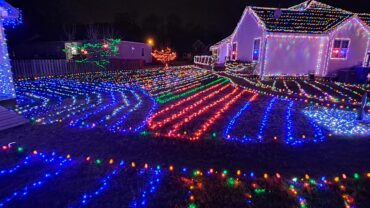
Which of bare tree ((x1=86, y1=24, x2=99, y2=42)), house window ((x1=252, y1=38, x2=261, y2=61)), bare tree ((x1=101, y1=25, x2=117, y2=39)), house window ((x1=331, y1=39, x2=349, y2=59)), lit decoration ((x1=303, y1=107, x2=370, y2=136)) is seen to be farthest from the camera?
bare tree ((x1=101, y1=25, x2=117, y2=39))

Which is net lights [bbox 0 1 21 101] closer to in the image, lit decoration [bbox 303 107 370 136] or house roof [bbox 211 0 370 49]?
lit decoration [bbox 303 107 370 136]

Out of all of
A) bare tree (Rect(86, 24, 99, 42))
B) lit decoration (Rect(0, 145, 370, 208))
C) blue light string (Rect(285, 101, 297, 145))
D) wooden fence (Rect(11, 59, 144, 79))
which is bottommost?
lit decoration (Rect(0, 145, 370, 208))

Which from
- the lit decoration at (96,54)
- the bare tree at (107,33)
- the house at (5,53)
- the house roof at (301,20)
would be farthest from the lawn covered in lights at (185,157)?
the bare tree at (107,33)

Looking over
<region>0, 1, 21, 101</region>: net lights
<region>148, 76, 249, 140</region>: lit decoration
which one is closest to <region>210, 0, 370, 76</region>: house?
<region>148, 76, 249, 140</region>: lit decoration

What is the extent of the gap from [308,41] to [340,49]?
232cm

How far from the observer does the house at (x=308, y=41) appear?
14.7 m

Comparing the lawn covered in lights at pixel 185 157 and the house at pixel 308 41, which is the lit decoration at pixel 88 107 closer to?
the lawn covered in lights at pixel 185 157

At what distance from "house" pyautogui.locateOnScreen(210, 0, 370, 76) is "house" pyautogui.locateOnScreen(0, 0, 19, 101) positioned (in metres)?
12.8

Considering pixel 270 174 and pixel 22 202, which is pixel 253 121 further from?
pixel 22 202

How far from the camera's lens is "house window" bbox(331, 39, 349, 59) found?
15172mm

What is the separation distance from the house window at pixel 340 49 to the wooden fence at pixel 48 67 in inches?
722

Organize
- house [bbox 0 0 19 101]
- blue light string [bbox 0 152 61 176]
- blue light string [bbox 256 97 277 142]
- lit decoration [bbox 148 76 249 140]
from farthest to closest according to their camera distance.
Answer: house [bbox 0 0 19 101] → lit decoration [bbox 148 76 249 140] → blue light string [bbox 256 97 277 142] → blue light string [bbox 0 152 61 176]

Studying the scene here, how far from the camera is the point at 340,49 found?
15281mm

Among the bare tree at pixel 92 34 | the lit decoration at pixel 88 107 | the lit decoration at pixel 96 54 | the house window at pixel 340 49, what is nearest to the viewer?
the lit decoration at pixel 88 107
